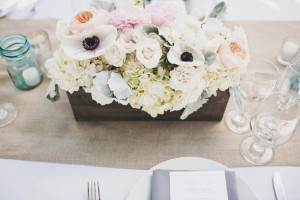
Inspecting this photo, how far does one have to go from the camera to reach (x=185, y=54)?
66 centimetres

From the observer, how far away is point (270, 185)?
0.75 meters

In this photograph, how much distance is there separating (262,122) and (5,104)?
73 cm

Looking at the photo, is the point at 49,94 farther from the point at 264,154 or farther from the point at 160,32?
the point at 264,154

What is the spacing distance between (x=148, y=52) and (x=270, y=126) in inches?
14.7

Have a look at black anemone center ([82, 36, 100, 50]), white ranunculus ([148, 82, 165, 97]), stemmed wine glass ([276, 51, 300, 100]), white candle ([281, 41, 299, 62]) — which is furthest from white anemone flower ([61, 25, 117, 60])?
white candle ([281, 41, 299, 62])

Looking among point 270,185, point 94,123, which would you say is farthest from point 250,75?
point 94,123

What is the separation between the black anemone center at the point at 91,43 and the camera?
672mm

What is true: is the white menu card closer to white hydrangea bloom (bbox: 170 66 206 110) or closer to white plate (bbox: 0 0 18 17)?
white hydrangea bloom (bbox: 170 66 206 110)

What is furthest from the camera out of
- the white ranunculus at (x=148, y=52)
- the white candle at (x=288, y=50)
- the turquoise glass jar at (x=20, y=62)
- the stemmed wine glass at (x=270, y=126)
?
the white candle at (x=288, y=50)

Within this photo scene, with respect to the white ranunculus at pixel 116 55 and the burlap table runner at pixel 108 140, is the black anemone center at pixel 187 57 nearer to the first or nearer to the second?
the white ranunculus at pixel 116 55

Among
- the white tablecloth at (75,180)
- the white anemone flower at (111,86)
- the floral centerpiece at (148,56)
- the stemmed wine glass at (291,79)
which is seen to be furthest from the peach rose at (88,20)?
the stemmed wine glass at (291,79)

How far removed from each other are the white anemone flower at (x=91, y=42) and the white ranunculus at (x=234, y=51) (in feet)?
0.81

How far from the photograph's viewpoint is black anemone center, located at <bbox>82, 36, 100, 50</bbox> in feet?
2.21

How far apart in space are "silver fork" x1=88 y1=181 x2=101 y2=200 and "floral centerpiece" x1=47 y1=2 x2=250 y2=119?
21 centimetres
